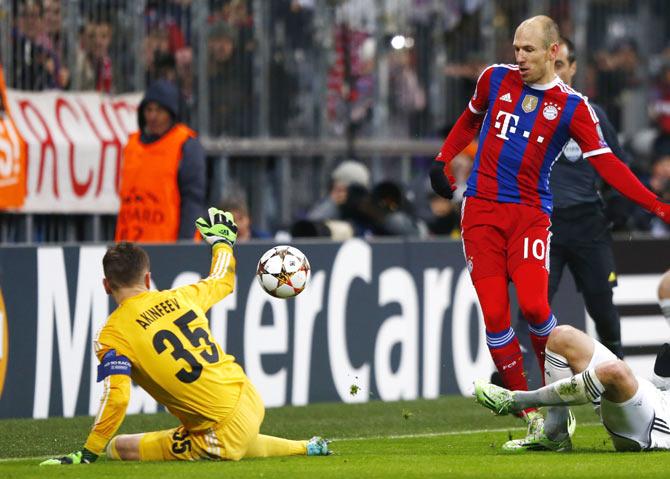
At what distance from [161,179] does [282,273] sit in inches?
160

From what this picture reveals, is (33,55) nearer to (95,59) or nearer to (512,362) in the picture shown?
(95,59)

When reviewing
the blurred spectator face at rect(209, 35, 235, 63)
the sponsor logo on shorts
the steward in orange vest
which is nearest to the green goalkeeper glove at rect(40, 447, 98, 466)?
the sponsor logo on shorts

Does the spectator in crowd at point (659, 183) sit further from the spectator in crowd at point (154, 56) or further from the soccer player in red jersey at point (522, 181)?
the soccer player in red jersey at point (522, 181)

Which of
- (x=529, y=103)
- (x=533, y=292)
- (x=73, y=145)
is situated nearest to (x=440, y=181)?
(x=529, y=103)

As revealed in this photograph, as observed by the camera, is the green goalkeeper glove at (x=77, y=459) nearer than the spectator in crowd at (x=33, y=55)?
Yes

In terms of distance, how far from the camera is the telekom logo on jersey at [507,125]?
9.23 meters

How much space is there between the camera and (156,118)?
13.1 meters

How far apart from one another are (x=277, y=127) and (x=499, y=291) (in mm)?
7697

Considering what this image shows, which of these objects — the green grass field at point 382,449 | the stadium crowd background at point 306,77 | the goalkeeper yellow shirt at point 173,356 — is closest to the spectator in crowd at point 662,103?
the stadium crowd background at point 306,77

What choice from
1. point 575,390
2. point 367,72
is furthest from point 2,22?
point 575,390

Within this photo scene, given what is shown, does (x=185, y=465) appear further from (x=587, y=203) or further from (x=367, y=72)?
(x=367, y=72)

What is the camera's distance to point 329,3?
16.8 m

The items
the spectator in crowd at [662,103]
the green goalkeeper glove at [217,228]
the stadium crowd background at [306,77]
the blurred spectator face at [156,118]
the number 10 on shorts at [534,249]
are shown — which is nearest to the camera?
the green goalkeeper glove at [217,228]

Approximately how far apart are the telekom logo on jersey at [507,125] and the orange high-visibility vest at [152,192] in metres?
4.27
